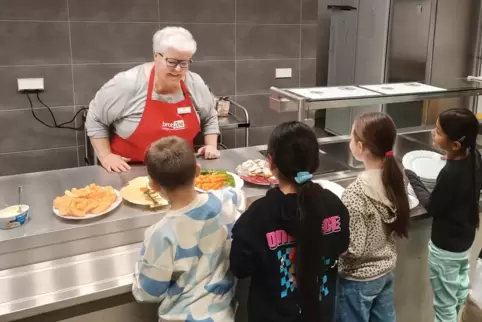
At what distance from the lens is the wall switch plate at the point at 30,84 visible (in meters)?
2.84

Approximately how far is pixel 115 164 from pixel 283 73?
202 centimetres

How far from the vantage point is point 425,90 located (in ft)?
6.01

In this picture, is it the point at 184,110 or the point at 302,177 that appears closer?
the point at 302,177

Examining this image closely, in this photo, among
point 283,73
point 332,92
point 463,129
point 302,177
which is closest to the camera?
point 302,177

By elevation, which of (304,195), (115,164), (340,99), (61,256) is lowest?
(61,256)

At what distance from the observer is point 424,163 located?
1.90m

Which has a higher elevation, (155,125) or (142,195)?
(155,125)

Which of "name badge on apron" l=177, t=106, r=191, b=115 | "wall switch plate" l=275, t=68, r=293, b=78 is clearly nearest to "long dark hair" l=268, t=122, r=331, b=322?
"name badge on apron" l=177, t=106, r=191, b=115

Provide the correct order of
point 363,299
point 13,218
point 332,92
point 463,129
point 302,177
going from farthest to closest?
point 332,92 < point 463,129 < point 363,299 < point 13,218 < point 302,177

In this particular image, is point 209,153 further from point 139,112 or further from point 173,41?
point 173,41

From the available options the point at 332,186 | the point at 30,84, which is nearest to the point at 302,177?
the point at 332,186

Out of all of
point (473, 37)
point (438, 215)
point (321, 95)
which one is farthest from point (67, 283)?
point (473, 37)

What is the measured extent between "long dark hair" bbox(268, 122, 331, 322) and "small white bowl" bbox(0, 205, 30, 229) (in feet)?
2.23

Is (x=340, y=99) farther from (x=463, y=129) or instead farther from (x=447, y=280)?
(x=447, y=280)
